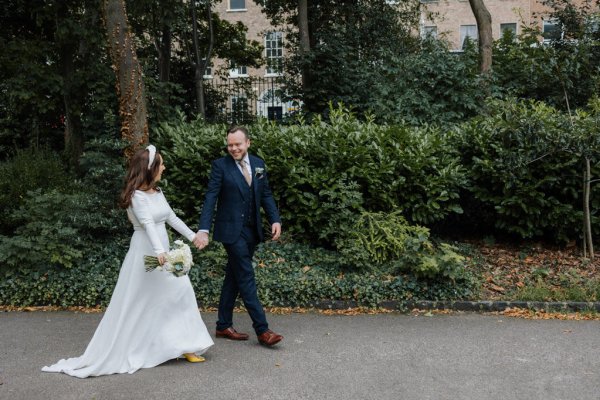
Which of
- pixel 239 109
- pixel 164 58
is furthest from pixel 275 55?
pixel 164 58

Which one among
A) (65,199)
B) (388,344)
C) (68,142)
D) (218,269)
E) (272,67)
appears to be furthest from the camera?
(272,67)

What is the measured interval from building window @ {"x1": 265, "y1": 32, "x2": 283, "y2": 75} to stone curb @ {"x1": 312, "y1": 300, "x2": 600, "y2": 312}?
11.1m

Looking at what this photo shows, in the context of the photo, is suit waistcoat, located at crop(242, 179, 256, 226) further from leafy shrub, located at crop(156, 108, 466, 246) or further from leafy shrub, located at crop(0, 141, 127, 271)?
leafy shrub, located at crop(0, 141, 127, 271)

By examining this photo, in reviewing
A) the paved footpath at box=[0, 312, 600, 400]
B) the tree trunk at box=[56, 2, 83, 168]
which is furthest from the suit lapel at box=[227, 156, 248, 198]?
the tree trunk at box=[56, 2, 83, 168]

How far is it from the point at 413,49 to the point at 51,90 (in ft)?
35.2

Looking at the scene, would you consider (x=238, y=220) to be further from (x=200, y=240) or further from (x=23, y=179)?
(x=23, y=179)

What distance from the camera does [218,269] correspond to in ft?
25.8

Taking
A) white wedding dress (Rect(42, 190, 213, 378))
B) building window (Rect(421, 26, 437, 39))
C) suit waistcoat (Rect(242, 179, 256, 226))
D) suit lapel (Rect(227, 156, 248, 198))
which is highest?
building window (Rect(421, 26, 437, 39))

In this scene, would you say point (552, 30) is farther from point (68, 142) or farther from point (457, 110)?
point (68, 142)

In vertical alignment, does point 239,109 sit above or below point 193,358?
above

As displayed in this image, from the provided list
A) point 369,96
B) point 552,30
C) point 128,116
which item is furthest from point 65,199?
point 552,30

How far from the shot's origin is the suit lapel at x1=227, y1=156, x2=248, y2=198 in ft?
18.8

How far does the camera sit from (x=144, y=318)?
5.29 meters

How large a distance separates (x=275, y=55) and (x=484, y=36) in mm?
8711
